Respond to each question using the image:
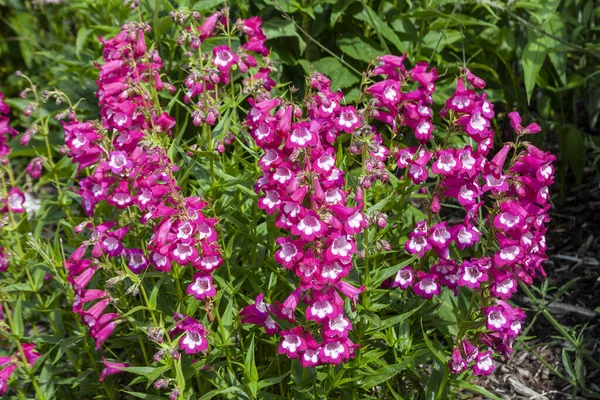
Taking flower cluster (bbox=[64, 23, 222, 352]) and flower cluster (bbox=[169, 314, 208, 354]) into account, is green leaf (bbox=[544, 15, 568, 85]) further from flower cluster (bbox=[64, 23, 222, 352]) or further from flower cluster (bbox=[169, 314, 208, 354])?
flower cluster (bbox=[169, 314, 208, 354])

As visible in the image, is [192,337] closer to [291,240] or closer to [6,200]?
[291,240]

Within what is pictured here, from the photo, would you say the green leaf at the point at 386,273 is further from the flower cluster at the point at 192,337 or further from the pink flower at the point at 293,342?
the flower cluster at the point at 192,337

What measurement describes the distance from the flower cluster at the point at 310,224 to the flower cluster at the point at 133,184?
0.91 ft

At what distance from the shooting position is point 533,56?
14.1 ft

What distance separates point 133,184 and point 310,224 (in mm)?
950

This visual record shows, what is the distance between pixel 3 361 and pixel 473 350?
2020 millimetres

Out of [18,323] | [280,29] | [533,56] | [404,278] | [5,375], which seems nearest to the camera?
[404,278]

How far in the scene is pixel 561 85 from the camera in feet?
15.7

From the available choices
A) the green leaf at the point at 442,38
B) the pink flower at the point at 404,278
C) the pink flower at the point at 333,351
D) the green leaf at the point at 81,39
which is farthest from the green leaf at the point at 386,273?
the green leaf at the point at 81,39

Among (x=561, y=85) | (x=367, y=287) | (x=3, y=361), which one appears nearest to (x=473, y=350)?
(x=367, y=287)

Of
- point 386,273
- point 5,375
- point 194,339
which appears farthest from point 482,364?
point 5,375

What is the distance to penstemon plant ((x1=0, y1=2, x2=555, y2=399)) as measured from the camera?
2.76m

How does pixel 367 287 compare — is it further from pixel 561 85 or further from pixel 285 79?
pixel 561 85

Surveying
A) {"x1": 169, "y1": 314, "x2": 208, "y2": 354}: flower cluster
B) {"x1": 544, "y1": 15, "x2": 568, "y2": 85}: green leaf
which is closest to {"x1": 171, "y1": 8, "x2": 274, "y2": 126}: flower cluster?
{"x1": 169, "y1": 314, "x2": 208, "y2": 354}: flower cluster
